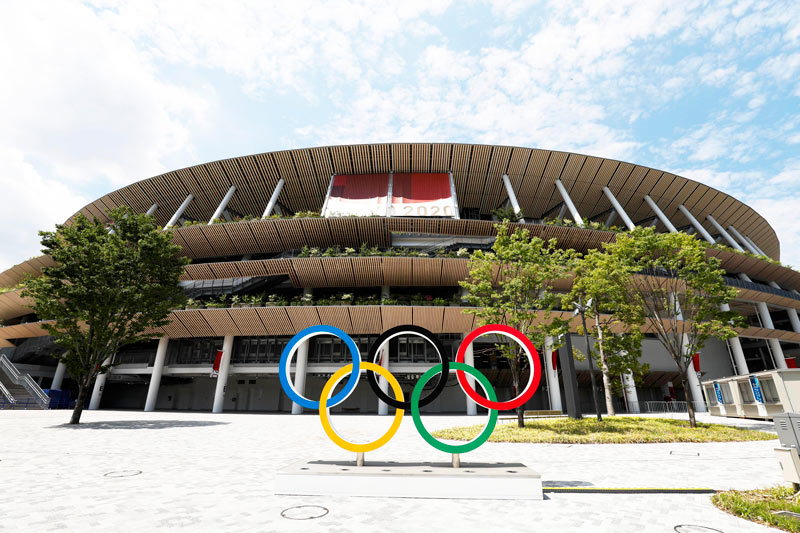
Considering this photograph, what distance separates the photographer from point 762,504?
16.6 ft

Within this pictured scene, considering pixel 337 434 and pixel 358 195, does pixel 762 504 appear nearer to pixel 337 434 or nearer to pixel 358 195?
pixel 337 434

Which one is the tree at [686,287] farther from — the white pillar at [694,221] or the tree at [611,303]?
the white pillar at [694,221]

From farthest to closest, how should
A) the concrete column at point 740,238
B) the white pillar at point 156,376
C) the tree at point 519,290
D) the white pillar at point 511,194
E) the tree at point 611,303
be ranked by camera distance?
the concrete column at point 740,238
the white pillar at point 511,194
the white pillar at point 156,376
the tree at point 611,303
the tree at point 519,290

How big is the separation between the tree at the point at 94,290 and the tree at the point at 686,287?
22.6 metres

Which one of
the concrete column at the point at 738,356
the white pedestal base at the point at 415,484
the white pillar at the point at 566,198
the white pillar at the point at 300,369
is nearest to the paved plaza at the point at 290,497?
the white pedestal base at the point at 415,484

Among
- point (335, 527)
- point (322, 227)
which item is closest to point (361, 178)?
point (322, 227)

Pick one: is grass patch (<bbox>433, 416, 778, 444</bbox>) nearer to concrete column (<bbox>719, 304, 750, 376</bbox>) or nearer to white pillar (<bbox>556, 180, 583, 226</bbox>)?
white pillar (<bbox>556, 180, 583, 226</bbox>)

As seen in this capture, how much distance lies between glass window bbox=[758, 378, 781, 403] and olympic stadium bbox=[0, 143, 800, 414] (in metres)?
7.15

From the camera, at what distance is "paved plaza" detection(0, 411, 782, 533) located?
4.57m

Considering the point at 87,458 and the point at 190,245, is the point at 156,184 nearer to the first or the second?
the point at 190,245

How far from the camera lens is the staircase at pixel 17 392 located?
90.7 feet

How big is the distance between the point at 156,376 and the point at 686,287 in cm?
3537

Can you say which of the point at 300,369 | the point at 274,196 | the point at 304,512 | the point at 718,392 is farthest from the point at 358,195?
the point at 718,392

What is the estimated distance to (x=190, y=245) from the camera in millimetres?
30984
